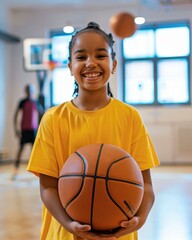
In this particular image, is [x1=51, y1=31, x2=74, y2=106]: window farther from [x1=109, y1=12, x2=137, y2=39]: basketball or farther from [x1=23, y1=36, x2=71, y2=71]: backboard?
[x1=109, y1=12, x2=137, y2=39]: basketball

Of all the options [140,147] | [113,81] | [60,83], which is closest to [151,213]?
[140,147]

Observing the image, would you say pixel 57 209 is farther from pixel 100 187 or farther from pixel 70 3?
pixel 70 3

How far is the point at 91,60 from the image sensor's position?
3.31ft

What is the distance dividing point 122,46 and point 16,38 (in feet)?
7.25

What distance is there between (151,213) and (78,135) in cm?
241

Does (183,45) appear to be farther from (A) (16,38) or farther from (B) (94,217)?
(B) (94,217)

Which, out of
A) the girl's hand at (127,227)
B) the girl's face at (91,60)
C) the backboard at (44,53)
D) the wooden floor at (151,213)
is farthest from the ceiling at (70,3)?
the girl's hand at (127,227)

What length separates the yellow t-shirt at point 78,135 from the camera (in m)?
1.02

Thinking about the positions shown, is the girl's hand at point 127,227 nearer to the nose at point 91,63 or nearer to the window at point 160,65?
the nose at point 91,63

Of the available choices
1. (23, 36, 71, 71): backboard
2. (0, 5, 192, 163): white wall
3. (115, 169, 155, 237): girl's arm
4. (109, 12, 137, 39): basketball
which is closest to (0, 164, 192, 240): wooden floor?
(115, 169, 155, 237): girl's arm

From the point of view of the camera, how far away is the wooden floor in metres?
2.64

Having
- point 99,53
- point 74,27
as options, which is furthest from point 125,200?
point 74,27

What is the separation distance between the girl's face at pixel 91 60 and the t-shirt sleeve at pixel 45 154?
0.13 meters

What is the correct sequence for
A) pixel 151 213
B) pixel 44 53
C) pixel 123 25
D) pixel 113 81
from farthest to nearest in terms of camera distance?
pixel 113 81 → pixel 44 53 → pixel 123 25 → pixel 151 213
